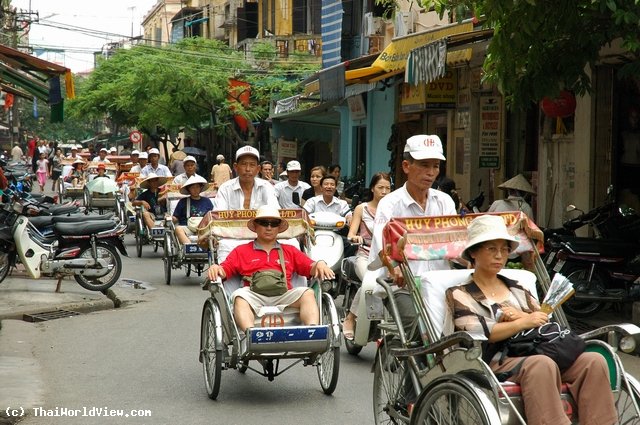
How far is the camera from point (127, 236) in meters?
25.6

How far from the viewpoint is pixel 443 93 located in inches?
893

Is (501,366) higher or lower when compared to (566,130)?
lower

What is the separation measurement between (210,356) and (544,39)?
5.63 m

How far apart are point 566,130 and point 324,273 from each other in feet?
33.3

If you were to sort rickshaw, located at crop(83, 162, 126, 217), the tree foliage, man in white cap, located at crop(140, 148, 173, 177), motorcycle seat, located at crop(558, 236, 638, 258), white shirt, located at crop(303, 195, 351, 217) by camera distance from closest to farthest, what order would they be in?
motorcycle seat, located at crop(558, 236, 638, 258) < white shirt, located at crop(303, 195, 351, 217) < man in white cap, located at crop(140, 148, 173, 177) < rickshaw, located at crop(83, 162, 126, 217) < the tree foliage

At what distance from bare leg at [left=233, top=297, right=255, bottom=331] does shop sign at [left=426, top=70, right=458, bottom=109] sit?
14.9 metres

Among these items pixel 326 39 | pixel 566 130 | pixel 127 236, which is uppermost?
pixel 326 39

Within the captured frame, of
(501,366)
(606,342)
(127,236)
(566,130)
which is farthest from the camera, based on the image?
(127,236)

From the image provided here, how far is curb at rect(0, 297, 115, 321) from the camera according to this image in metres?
12.7

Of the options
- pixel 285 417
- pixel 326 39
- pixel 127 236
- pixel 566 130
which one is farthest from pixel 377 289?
pixel 326 39

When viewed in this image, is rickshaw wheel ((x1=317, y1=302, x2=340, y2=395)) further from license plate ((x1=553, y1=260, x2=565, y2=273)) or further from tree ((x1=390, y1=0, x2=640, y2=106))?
license plate ((x1=553, y1=260, x2=565, y2=273))

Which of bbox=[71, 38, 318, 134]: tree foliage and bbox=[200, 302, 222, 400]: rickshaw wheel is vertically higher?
bbox=[71, 38, 318, 134]: tree foliage

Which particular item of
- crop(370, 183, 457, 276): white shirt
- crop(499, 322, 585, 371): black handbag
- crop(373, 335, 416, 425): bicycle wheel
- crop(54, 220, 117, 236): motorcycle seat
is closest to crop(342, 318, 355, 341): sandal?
crop(370, 183, 457, 276): white shirt

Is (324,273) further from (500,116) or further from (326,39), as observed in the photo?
(326,39)
